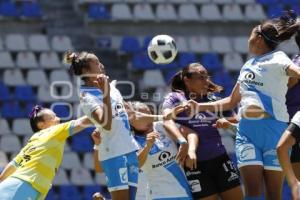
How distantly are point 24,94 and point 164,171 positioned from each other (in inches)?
325

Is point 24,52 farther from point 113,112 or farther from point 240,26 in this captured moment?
point 113,112

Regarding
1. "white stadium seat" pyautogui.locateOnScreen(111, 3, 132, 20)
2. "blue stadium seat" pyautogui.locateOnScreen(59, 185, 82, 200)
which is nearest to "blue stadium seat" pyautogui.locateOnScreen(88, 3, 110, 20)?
Answer: "white stadium seat" pyautogui.locateOnScreen(111, 3, 132, 20)

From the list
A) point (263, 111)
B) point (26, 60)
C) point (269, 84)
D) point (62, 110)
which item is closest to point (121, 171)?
point (263, 111)

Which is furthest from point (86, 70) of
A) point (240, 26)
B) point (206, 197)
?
point (240, 26)

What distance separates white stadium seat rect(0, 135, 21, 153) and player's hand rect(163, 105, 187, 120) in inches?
305

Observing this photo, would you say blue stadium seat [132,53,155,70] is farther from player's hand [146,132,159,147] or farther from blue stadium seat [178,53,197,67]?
player's hand [146,132,159,147]

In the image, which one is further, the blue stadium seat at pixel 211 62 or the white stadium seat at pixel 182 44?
the white stadium seat at pixel 182 44

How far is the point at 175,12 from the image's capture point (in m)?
16.7

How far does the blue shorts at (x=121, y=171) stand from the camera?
631 cm

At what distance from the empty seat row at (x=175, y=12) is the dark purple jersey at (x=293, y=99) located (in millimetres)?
9639

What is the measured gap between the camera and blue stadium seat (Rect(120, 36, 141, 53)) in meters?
15.7

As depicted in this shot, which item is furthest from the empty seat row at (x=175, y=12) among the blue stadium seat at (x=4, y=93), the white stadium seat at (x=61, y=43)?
the blue stadium seat at (x=4, y=93)

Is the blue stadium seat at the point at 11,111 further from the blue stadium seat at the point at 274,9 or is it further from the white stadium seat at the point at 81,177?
the blue stadium seat at the point at 274,9

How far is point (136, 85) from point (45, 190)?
28.4ft
